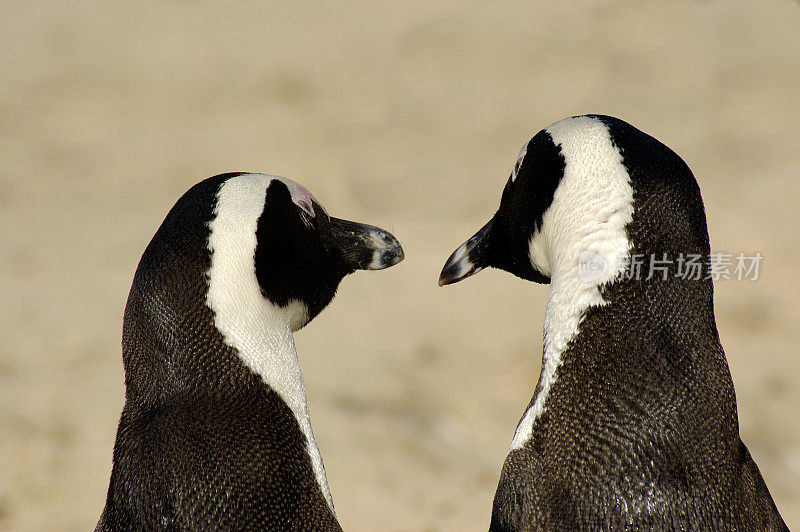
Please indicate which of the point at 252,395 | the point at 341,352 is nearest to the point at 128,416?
the point at 252,395

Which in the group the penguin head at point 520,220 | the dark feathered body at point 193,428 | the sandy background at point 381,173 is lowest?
the dark feathered body at point 193,428

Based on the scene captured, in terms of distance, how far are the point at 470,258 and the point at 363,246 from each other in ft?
1.01

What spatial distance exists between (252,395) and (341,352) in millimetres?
2750

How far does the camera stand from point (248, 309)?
7.22 feet

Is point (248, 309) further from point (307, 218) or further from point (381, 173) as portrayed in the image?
point (381, 173)

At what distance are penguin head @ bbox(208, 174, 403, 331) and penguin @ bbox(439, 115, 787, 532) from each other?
24.2 inches

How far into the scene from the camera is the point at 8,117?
827cm

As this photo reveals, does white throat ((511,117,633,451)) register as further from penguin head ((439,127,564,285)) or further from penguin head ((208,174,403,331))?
penguin head ((208,174,403,331))

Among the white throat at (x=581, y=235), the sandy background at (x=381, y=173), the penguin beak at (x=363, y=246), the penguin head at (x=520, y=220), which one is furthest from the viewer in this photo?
the sandy background at (x=381, y=173)

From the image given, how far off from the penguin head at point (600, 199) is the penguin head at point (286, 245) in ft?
1.61

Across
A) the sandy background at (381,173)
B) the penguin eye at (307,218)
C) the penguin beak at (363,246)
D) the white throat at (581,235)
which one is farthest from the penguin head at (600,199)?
the sandy background at (381,173)

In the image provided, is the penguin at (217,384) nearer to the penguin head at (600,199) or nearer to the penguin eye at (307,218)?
the penguin eye at (307,218)

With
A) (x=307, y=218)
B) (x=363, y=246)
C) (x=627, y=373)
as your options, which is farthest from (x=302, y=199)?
(x=627, y=373)

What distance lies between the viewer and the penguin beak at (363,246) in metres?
2.69
